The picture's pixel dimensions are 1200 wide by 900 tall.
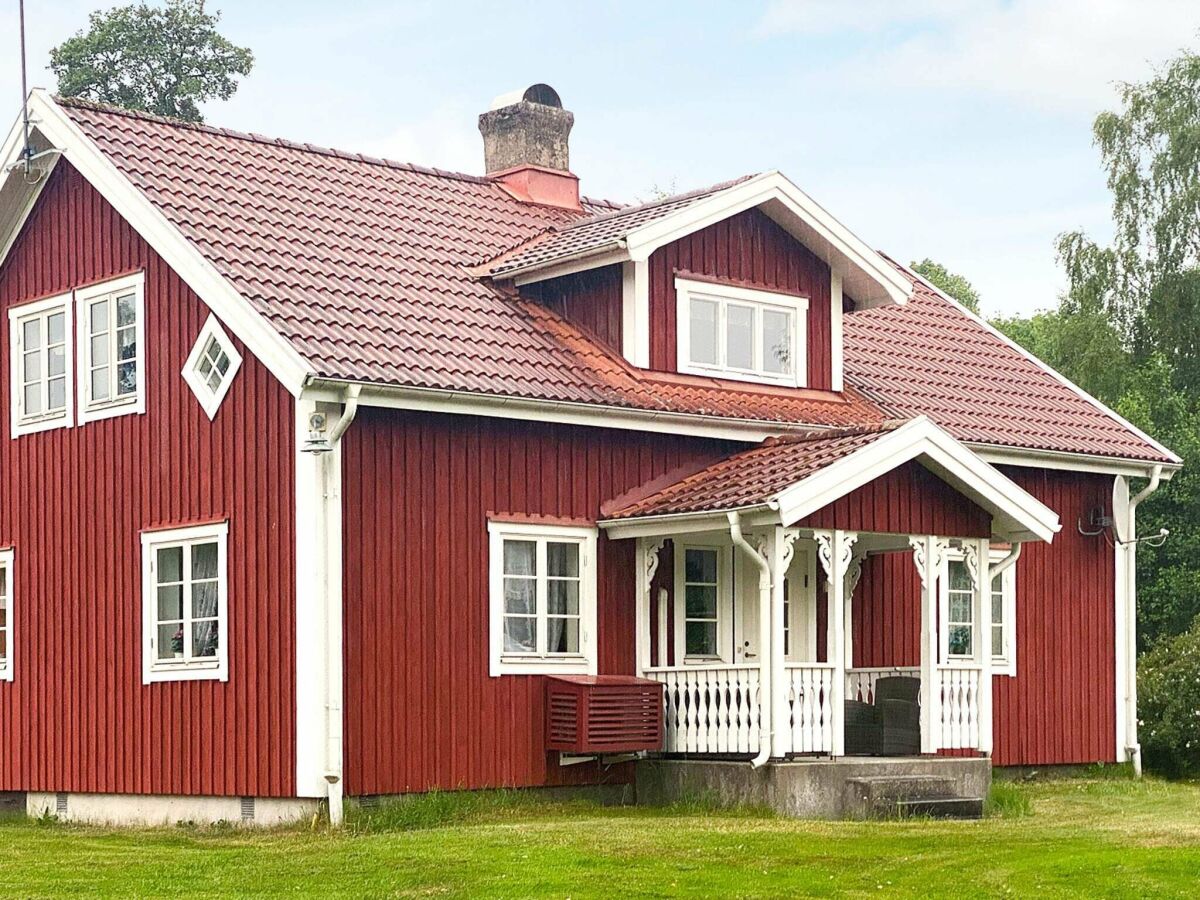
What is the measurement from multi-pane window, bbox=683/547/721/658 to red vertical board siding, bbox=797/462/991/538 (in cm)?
222

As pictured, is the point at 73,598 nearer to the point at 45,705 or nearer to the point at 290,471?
the point at 45,705

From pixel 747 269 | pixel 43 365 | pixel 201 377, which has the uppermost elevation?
pixel 747 269

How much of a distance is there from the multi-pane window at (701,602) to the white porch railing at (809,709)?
1.83m

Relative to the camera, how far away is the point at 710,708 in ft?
68.5

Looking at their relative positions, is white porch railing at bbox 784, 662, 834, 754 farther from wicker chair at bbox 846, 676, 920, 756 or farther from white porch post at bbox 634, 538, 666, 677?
white porch post at bbox 634, 538, 666, 677

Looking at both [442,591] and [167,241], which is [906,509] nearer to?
[442,591]

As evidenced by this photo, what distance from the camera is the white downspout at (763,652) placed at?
65.8ft

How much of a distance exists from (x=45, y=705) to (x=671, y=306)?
7709 millimetres

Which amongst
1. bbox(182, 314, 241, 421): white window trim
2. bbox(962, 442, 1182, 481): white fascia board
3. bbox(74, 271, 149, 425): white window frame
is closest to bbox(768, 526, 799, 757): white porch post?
bbox(962, 442, 1182, 481): white fascia board

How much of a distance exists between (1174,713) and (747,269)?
8.06 metres

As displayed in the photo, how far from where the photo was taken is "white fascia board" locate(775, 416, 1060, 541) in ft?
65.7

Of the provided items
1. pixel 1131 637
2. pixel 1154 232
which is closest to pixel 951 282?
pixel 1154 232

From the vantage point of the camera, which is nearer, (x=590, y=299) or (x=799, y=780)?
(x=799, y=780)

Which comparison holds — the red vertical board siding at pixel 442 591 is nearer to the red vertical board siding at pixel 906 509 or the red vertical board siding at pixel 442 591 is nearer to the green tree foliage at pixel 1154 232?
the red vertical board siding at pixel 906 509
